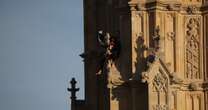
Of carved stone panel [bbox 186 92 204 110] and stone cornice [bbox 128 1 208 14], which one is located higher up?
stone cornice [bbox 128 1 208 14]

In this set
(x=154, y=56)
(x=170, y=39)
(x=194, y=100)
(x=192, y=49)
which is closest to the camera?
(x=154, y=56)

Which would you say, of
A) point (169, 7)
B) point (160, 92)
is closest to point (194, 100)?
point (160, 92)

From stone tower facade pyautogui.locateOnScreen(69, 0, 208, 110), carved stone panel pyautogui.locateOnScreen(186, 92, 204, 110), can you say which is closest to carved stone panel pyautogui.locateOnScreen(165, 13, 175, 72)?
stone tower facade pyautogui.locateOnScreen(69, 0, 208, 110)

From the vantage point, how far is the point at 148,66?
196 feet

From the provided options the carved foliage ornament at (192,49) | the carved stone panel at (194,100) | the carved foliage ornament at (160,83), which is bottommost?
the carved stone panel at (194,100)

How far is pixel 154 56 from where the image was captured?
196 ft

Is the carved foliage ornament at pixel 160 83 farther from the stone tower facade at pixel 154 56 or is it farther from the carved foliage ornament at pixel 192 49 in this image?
the carved foliage ornament at pixel 192 49

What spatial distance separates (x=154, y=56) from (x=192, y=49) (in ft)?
7.56

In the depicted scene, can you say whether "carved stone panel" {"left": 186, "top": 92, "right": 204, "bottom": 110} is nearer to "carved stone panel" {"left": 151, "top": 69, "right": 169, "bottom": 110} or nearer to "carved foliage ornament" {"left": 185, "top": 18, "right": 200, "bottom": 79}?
"carved foliage ornament" {"left": 185, "top": 18, "right": 200, "bottom": 79}

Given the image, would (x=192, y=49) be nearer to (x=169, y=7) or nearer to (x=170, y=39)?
(x=170, y=39)

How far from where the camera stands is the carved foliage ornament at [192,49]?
61.5 metres

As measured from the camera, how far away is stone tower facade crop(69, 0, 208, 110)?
6000cm

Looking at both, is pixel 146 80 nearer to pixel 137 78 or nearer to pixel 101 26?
pixel 137 78

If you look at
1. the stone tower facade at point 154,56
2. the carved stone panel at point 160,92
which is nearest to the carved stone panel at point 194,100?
the stone tower facade at point 154,56
